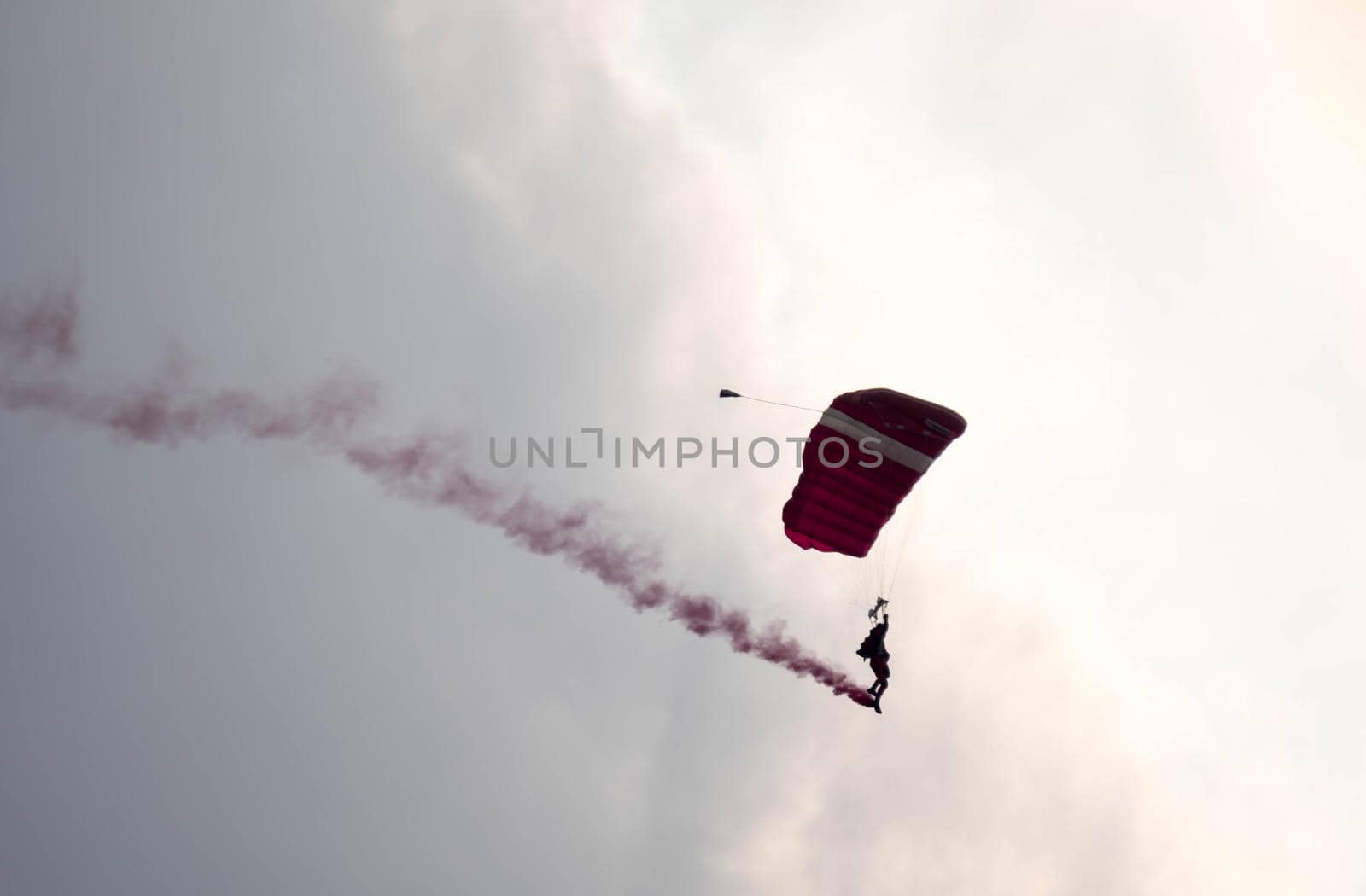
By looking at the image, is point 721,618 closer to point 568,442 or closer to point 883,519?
point 883,519

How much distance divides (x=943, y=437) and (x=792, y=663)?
6.65 metres

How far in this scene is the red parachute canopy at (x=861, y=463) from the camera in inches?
890

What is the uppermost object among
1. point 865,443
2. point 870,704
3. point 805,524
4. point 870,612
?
point 865,443

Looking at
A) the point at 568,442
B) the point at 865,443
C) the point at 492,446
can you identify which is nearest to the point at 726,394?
the point at 865,443

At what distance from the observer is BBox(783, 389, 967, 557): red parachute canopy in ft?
Answer: 74.2

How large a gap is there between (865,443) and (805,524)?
2.10 metres

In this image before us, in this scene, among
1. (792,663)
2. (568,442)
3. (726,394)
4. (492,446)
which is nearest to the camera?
(726,394)

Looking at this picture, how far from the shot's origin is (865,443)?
22578mm

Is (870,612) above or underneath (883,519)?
underneath

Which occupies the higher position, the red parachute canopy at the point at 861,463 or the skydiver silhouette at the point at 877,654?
the red parachute canopy at the point at 861,463

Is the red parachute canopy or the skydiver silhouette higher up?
the red parachute canopy

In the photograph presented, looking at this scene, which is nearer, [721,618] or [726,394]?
[726,394]

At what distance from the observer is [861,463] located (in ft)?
74.5

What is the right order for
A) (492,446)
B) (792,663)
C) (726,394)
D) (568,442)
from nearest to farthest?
(726,394) < (792,663) < (492,446) < (568,442)
